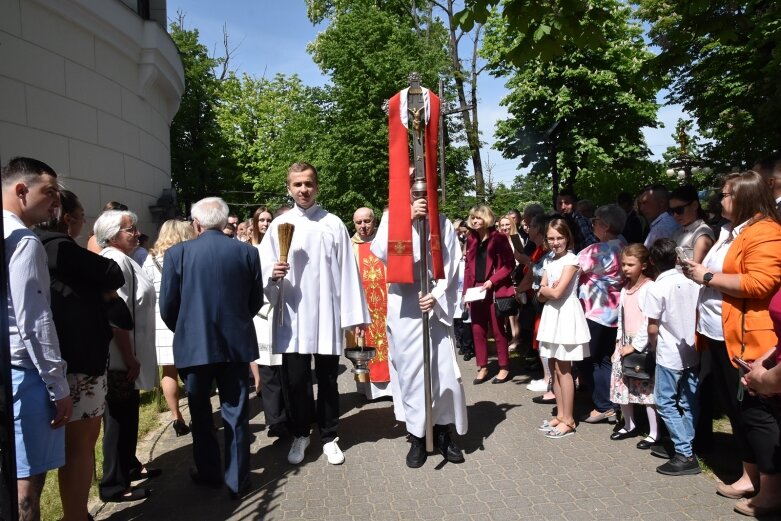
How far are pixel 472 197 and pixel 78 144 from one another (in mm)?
16811

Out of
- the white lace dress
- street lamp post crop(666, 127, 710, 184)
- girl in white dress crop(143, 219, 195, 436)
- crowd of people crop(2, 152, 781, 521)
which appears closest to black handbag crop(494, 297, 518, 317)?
crowd of people crop(2, 152, 781, 521)

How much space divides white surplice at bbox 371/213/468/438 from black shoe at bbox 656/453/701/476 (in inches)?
55.8

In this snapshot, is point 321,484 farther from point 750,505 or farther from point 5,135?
point 5,135

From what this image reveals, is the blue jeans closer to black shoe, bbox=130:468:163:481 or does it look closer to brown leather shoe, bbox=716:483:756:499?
brown leather shoe, bbox=716:483:756:499

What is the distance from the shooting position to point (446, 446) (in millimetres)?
4828

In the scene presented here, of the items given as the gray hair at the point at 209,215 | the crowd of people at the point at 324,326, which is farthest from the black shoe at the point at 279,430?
the gray hair at the point at 209,215

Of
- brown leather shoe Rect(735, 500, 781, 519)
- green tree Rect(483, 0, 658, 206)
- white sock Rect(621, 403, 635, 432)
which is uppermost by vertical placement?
green tree Rect(483, 0, 658, 206)

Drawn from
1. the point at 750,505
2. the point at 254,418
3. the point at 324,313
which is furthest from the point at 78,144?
the point at 750,505

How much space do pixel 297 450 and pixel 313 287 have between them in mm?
1258

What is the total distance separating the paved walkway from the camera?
12.8 ft

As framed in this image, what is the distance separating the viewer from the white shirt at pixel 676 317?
441 centimetres

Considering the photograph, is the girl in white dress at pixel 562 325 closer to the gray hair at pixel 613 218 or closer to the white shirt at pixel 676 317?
the gray hair at pixel 613 218

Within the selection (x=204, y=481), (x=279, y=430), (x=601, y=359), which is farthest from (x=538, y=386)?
(x=204, y=481)

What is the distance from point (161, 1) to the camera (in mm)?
13062
